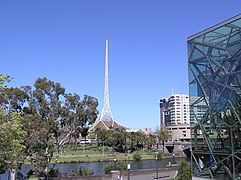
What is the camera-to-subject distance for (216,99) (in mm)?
24172

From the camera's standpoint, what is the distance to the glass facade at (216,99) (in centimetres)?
2228

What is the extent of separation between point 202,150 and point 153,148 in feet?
301

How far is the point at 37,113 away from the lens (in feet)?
124

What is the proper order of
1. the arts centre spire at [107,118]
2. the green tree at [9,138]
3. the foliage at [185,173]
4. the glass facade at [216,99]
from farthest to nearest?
the arts centre spire at [107,118]
the foliage at [185,173]
the glass facade at [216,99]
the green tree at [9,138]

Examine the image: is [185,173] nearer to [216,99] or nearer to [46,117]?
[216,99]

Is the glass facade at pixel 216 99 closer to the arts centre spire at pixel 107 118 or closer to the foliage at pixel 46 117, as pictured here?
Result: the foliage at pixel 46 117

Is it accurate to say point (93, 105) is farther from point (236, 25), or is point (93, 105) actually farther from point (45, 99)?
point (236, 25)

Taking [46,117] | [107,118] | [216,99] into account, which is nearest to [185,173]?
[216,99]

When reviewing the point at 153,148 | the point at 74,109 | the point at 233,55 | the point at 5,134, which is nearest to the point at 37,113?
the point at 74,109

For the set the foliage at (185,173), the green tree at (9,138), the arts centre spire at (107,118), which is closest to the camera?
the green tree at (9,138)

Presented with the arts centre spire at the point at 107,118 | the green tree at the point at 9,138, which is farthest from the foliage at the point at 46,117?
the arts centre spire at the point at 107,118

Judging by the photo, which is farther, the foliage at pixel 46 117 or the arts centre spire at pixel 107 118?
the arts centre spire at pixel 107 118

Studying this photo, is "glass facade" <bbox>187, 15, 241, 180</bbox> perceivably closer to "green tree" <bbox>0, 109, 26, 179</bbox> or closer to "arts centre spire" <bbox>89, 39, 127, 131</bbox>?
"green tree" <bbox>0, 109, 26, 179</bbox>

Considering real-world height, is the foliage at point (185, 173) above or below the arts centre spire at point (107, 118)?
below
